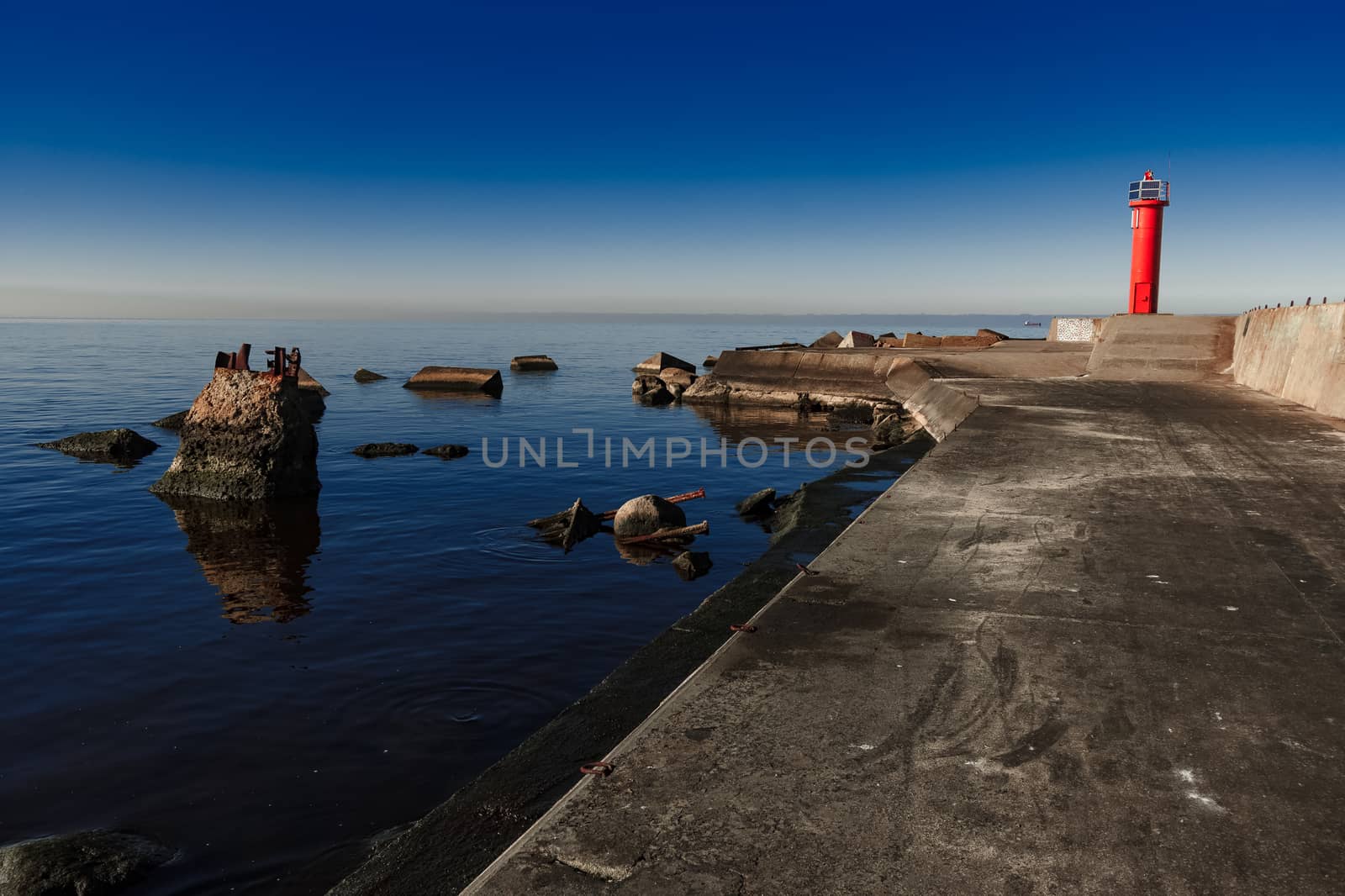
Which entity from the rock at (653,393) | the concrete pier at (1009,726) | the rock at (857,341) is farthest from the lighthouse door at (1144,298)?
the concrete pier at (1009,726)

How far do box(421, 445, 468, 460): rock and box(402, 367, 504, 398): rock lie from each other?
18.1 metres

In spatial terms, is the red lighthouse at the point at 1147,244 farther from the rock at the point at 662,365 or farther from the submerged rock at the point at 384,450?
the submerged rock at the point at 384,450

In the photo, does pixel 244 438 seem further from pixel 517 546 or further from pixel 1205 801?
pixel 1205 801

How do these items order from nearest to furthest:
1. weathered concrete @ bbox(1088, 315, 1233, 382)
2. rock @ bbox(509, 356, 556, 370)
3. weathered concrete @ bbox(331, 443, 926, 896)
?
weathered concrete @ bbox(331, 443, 926, 896), weathered concrete @ bbox(1088, 315, 1233, 382), rock @ bbox(509, 356, 556, 370)

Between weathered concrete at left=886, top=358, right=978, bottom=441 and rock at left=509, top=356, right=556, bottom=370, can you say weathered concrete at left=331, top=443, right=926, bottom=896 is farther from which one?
rock at left=509, top=356, right=556, bottom=370

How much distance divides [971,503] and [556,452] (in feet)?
50.4

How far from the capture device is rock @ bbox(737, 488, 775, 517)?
48.0 ft

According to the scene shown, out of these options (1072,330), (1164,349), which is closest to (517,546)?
(1164,349)

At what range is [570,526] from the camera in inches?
503

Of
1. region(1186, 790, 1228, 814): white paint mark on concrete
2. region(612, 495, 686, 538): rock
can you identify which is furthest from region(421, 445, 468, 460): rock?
region(1186, 790, 1228, 814): white paint mark on concrete

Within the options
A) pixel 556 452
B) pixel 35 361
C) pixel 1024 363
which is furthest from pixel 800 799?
pixel 35 361

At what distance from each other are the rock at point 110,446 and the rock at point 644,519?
46.2 ft

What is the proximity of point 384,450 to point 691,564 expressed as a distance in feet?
42.8

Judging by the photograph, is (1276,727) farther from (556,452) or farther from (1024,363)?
(1024,363)
